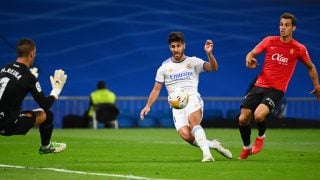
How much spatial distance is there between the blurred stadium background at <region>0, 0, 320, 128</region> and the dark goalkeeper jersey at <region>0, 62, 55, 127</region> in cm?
1811

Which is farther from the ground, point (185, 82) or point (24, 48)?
point (24, 48)

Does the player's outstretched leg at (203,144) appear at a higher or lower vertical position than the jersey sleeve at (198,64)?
lower

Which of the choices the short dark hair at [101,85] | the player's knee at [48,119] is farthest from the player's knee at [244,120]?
the short dark hair at [101,85]

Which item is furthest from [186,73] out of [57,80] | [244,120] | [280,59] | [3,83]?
[3,83]

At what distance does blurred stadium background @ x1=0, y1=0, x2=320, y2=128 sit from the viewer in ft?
105

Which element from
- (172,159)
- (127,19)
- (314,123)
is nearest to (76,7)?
(127,19)

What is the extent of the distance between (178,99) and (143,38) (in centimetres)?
1777

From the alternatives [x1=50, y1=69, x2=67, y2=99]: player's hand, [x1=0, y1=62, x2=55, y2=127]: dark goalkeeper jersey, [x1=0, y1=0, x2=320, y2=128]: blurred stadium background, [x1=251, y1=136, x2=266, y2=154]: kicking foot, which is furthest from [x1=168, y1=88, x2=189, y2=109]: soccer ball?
[x1=0, y1=0, x2=320, y2=128]: blurred stadium background

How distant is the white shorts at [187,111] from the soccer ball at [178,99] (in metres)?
0.13

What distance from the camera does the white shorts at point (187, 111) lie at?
15.4 m

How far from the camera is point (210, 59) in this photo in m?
15.0

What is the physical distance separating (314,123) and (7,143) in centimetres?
1395

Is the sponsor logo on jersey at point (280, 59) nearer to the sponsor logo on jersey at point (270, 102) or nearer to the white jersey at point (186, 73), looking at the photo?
the sponsor logo on jersey at point (270, 102)

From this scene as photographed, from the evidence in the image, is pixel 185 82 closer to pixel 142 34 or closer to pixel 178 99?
pixel 178 99
